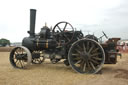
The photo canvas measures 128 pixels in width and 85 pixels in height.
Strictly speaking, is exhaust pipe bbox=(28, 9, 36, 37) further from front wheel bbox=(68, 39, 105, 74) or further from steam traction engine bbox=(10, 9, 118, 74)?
front wheel bbox=(68, 39, 105, 74)

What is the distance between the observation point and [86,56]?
24.5ft

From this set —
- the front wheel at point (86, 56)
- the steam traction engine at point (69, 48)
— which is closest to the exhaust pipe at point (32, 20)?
the steam traction engine at point (69, 48)

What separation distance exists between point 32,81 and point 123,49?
904 inches

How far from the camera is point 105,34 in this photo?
895 centimetres

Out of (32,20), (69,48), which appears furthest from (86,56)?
(32,20)

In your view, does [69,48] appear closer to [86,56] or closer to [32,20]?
[86,56]

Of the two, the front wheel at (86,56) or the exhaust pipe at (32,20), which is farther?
the exhaust pipe at (32,20)

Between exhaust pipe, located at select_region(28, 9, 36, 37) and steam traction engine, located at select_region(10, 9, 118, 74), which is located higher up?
exhaust pipe, located at select_region(28, 9, 36, 37)

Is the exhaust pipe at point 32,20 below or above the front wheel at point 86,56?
above

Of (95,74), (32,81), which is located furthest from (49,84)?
(95,74)

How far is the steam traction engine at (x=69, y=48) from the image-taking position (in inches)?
295

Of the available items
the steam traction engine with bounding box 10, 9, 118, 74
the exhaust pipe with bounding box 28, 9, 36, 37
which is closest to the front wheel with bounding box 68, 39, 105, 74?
the steam traction engine with bounding box 10, 9, 118, 74

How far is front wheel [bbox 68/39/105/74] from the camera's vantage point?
293 inches

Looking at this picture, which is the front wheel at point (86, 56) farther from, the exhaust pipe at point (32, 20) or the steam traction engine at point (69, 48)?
the exhaust pipe at point (32, 20)
